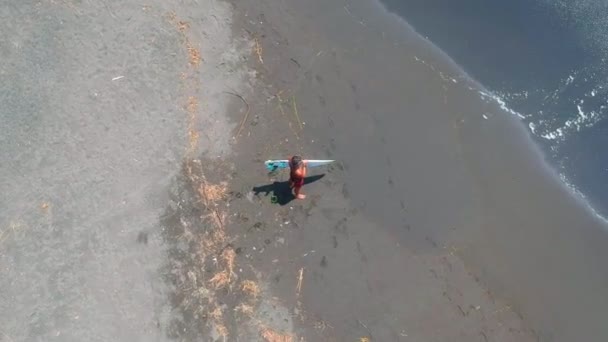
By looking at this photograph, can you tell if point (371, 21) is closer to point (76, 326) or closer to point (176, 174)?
point (176, 174)

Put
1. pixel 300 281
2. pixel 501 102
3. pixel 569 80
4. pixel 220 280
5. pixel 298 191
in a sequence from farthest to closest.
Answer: pixel 569 80, pixel 501 102, pixel 298 191, pixel 300 281, pixel 220 280

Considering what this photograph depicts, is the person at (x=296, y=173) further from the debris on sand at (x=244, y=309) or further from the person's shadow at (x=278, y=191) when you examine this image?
the debris on sand at (x=244, y=309)

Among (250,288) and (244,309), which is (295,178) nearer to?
(250,288)

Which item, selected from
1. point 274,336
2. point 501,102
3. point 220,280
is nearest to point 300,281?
point 274,336

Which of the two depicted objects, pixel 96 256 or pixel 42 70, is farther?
pixel 42 70

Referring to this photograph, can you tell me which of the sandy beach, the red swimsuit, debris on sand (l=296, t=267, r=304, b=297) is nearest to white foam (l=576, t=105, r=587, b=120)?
the sandy beach

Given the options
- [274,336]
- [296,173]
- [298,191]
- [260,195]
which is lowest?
[274,336]

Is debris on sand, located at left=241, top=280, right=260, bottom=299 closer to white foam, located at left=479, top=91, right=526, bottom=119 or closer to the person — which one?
the person

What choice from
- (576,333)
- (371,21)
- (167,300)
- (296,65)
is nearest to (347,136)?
(296,65)
